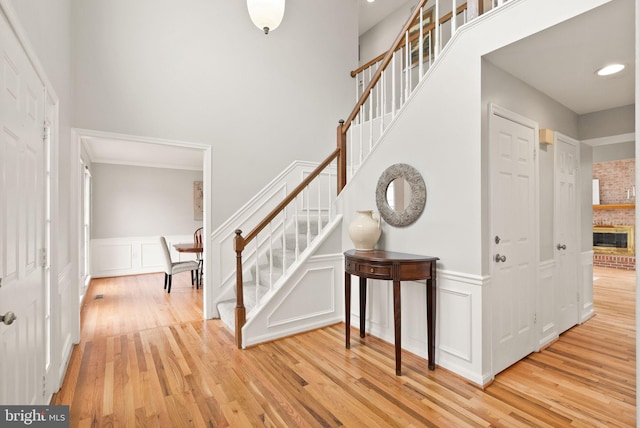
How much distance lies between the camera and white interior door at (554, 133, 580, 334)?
3.24m

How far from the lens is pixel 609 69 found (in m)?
2.48

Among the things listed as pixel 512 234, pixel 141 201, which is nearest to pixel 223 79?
pixel 512 234

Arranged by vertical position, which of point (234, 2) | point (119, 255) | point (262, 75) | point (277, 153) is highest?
point (234, 2)

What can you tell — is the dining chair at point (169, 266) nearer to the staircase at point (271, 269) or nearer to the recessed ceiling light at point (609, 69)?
the staircase at point (271, 269)

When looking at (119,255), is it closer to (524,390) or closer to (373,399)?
(373,399)

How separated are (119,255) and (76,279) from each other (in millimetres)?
3955

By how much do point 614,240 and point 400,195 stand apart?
27.1 feet

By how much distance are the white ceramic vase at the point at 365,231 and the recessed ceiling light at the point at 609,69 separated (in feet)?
7.11

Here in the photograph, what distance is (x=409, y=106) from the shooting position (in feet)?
9.53

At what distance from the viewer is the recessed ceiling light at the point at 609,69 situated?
2.43 meters

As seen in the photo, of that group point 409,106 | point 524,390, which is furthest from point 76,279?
point 524,390

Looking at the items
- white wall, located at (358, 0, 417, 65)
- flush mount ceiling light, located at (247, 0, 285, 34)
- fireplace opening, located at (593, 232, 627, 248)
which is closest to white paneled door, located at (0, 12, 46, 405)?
flush mount ceiling light, located at (247, 0, 285, 34)

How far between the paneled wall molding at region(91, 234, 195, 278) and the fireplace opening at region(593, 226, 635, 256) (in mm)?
10618

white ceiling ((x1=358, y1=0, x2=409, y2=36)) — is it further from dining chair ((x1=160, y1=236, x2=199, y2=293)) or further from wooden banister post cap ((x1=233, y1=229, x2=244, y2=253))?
dining chair ((x1=160, y1=236, x2=199, y2=293))
